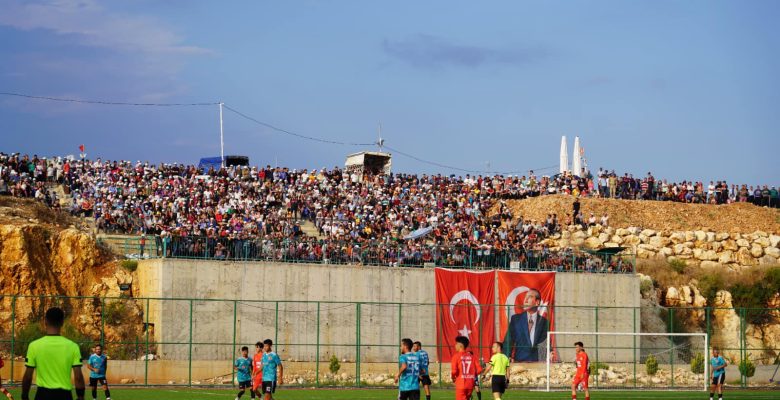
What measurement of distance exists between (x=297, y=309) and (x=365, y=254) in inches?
169

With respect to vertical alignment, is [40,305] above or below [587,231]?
below

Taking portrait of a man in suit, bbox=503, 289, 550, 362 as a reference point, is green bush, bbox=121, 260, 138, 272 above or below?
above

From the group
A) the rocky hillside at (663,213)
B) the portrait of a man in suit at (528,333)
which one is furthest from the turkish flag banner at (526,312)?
the rocky hillside at (663,213)

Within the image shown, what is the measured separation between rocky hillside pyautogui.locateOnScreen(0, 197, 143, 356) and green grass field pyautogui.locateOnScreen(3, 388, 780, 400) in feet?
19.1

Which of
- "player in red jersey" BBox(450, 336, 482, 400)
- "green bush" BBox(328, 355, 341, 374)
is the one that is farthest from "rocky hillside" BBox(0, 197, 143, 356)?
"player in red jersey" BBox(450, 336, 482, 400)

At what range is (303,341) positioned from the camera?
1721 inches

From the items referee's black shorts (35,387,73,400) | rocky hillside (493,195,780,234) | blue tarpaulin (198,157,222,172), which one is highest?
blue tarpaulin (198,157,222,172)

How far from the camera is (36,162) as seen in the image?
50281mm

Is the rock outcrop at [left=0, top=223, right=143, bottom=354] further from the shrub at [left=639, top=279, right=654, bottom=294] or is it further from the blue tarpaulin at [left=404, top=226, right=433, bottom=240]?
the shrub at [left=639, top=279, right=654, bottom=294]

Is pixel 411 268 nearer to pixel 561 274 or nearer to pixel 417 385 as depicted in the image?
pixel 561 274

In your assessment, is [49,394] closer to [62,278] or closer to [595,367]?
[62,278]

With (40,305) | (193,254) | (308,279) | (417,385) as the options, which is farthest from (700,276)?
(417,385)

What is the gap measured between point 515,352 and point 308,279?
9.05 metres

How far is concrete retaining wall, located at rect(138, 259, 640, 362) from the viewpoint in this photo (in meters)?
41.8
